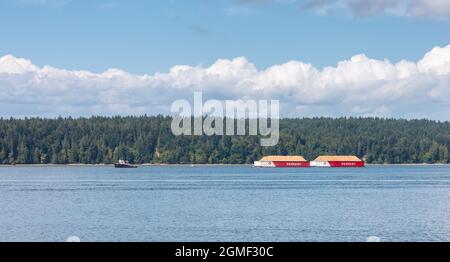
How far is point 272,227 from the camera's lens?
66.8 meters

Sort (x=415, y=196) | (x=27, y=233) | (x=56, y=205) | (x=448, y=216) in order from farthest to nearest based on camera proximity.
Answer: (x=415, y=196), (x=56, y=205), (x=448, y=216), (x=27, y=233)

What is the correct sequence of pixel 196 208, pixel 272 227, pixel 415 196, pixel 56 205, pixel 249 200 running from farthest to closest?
1. pixel 415 196
2. pixel 249 200
3. pixel 56 205
4. pixel 196 208
5. pixel 272 227

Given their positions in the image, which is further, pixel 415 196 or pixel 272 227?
pixel 415 196

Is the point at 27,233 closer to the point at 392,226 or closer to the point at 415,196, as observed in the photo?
the point at 392,226
